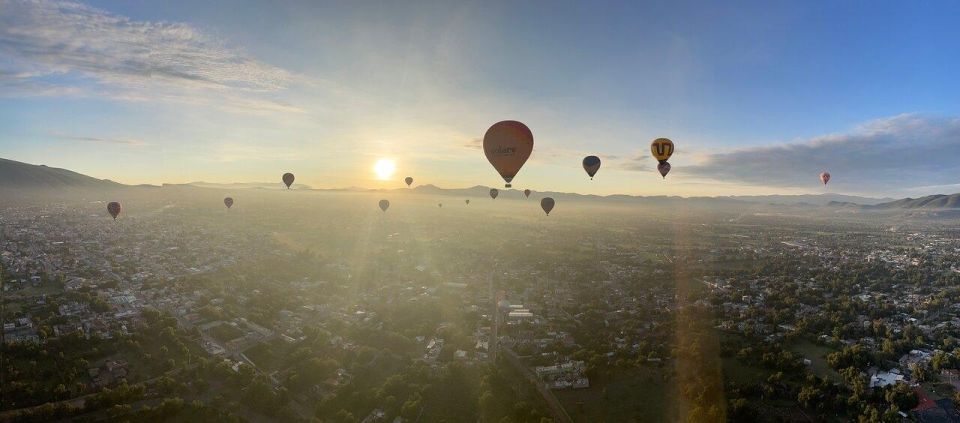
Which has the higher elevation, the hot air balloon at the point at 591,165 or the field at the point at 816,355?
the hot air balloon at the point at 591,165

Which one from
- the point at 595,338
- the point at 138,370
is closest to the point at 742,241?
the point at 595,338

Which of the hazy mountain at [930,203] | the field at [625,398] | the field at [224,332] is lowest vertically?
the field at [625,398]

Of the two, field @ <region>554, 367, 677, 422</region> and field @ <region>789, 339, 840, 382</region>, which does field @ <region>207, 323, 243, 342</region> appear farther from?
field @ <region>789, 339, 840, 382</region>

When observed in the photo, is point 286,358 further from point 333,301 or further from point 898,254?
point 898,254

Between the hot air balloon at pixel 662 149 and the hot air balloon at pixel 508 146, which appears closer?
the hot air balloon at pixel 508 146

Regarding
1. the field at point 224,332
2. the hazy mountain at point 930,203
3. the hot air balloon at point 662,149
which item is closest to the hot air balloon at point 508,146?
the hot air balloon at point 662,149

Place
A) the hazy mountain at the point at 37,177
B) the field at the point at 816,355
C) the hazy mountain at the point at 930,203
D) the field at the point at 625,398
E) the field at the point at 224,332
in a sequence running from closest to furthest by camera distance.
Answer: the field at the point at 625,398 → the field at the point at 816,355 → the field at the point at 224,332 → the hazy mountain at the point at 37,177 → the hazy mountain at the point at 930,203

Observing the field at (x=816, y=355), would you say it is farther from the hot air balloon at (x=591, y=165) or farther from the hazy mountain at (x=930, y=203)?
the hazy mountain at (x=930, y=203)

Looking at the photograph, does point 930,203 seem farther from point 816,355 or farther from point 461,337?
point 461,337
